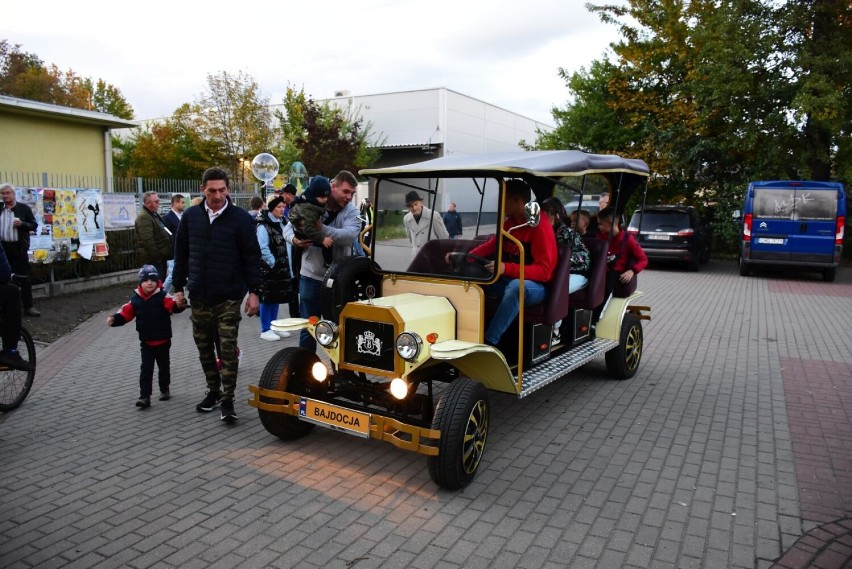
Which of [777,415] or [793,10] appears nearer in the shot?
[777,415]

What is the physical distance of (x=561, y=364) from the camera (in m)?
5.66

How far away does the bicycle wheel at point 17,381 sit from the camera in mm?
5551

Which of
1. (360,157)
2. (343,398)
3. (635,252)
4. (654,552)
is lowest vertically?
(654,552)

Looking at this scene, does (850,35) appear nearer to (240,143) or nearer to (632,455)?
(632,455)

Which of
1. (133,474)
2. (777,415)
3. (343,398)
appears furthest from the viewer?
(777,415)

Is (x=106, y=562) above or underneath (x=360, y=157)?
underneath

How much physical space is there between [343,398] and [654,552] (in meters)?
2.61

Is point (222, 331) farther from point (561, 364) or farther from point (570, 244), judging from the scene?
point (570, 244)

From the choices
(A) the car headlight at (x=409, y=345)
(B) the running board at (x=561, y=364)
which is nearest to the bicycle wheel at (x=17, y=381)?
(A) the car headlight at (x=409, y=345)

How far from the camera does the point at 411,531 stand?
3641 mm

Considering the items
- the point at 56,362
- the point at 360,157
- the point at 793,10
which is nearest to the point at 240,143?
the point at 360,157

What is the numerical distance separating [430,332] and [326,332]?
735mm

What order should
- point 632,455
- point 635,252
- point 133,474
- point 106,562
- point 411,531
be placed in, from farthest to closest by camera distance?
point 635,252, point 632,455, point 133,474, point 411,531, point 106,562

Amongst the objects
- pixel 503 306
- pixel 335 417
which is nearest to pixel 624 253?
pixel 503 306
